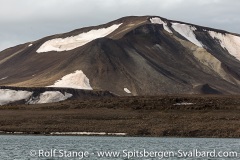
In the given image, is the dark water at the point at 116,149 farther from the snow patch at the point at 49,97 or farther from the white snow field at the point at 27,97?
the white snow field at the point at 27,97

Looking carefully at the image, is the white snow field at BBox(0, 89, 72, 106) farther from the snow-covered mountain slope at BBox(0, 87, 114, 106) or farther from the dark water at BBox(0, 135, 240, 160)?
the dark water at BBox(0, 135, 240, 160)

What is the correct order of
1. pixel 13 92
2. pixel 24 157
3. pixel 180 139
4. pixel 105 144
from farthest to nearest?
1. pixel 13 92
2. pixel 180 139
3. pixel 105 144
4. pixel 24 157

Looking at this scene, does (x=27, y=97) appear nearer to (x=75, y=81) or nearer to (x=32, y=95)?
(x=32, y=95)

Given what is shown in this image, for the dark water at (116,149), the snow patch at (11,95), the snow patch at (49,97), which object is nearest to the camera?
the dark water at (116,149)

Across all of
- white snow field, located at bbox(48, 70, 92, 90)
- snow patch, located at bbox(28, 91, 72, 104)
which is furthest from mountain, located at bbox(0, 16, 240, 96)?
snow patch, located at bbox(28, 91, 72, 104)

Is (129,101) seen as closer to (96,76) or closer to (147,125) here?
(147,125)

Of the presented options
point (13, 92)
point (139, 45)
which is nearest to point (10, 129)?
point (13, 92)

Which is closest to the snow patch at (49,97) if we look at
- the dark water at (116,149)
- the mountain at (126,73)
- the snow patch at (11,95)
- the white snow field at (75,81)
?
the snow patch at (11,95)
